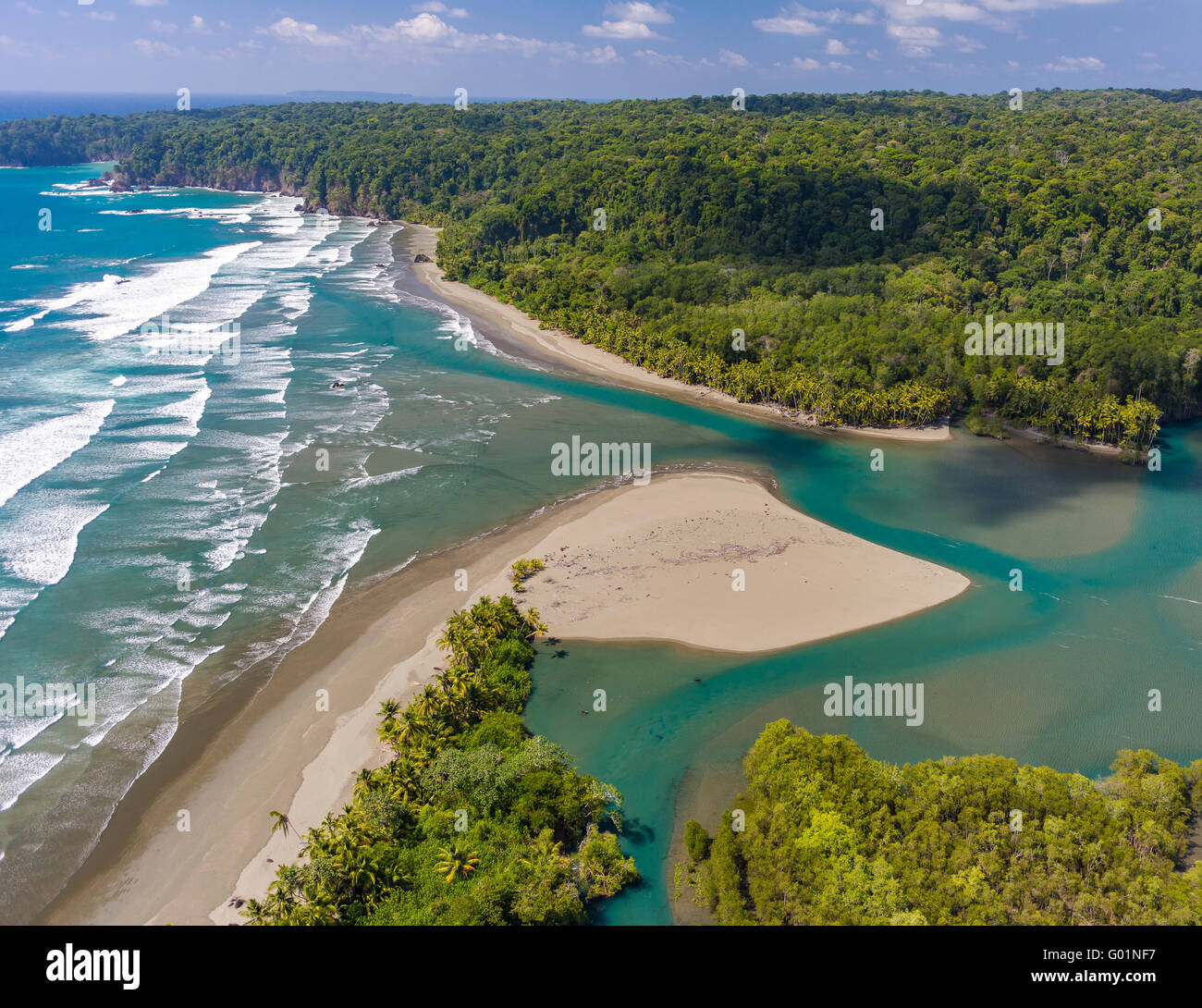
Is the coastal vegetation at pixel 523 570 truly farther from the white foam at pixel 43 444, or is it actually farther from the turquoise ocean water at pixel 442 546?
the white foam at pixel 43 444

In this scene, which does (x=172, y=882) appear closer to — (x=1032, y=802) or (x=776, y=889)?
(x=776, y=889)

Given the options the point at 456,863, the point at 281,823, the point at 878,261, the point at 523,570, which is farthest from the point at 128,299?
the point at 456,863

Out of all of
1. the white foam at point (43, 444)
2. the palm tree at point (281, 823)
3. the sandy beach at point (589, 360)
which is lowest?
the palm tree at point (281, 823)

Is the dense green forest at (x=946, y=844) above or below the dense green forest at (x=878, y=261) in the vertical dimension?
below

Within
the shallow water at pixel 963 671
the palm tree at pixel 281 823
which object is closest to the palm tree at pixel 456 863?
the shallow water at pixel 963 671

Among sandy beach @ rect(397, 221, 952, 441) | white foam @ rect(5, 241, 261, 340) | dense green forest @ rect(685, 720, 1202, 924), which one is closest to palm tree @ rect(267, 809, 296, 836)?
dense green forest @ rect(685, 720, 1202, 924)

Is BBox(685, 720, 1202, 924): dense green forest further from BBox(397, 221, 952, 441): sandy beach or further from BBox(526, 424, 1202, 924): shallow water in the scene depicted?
BBox(397, 221, 952, 441): sandy beach
